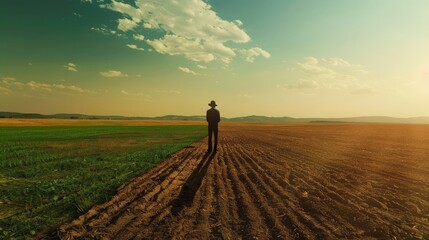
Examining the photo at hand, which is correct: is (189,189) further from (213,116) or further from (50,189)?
(213,116)

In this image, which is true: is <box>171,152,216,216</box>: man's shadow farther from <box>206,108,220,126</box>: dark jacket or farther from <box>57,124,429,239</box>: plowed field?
<box>206,108,220,126</box>: dark jacket

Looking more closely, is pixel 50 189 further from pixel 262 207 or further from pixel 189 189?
pixel 262 207

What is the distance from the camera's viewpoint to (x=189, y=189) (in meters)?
7.63

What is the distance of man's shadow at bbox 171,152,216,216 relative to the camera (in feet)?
20.0

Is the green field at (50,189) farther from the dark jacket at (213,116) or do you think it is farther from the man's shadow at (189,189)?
the dark jacket at (213,116)

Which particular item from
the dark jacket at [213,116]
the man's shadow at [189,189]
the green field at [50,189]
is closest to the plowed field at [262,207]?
the man's shadow at [189,189]

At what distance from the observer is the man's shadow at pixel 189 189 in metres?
6.10

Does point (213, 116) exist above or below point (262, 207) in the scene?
above

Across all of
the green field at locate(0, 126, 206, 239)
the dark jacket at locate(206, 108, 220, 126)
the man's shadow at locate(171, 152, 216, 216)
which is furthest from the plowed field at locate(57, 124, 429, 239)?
the dark jacket at locate(206, 108, 220, 126)

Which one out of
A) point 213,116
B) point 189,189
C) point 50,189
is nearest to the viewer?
point 50,189

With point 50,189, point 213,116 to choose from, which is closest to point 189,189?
point 50,189

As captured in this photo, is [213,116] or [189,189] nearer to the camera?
[189,189]

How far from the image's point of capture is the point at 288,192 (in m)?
7.28

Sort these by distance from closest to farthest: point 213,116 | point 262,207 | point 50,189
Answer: point 262,207, point 50,189, point 213,116
